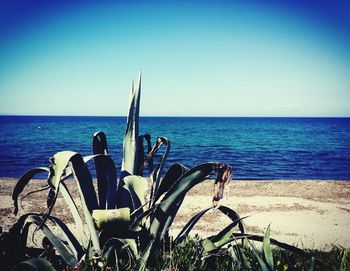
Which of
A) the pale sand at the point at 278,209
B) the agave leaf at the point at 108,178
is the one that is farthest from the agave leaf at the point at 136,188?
the pale sand at the point at 278,209

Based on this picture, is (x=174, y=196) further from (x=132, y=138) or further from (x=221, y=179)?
(x=132, y=138)

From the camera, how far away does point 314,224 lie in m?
7.59

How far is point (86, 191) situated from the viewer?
2.35 metres

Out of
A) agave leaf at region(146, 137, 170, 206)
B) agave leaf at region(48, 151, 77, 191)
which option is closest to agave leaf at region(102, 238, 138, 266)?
agave leaf at region(146, 137, 170, 206)

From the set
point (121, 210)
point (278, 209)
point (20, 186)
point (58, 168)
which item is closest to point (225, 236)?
point (121, 210)

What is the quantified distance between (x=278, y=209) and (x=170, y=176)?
761cm

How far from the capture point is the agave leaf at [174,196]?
2.13 m

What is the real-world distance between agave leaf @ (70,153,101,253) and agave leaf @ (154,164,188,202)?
53cm

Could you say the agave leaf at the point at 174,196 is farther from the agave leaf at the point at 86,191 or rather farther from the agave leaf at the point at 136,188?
the agave leaf at the point at 86,191

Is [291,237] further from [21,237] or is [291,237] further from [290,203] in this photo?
[21,237]

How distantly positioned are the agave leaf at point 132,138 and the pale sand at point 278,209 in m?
3.80

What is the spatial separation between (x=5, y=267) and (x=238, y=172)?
17974 mm

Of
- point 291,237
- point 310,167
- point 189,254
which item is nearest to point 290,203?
point 291,237

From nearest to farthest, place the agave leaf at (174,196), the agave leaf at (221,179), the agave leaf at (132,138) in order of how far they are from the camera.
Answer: the agave leaf at (221,179), the agave leaf at (174,196), the agave leaf at (132,138)
